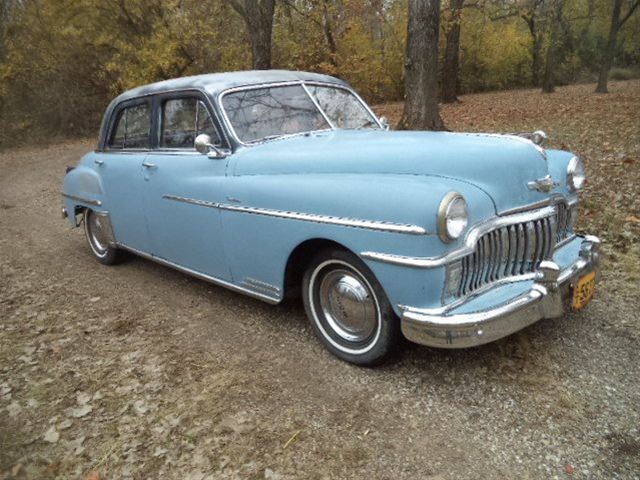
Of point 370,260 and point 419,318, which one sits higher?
point 370,260

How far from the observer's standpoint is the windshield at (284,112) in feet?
12.4

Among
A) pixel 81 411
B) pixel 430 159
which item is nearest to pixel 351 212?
pixel 430 159

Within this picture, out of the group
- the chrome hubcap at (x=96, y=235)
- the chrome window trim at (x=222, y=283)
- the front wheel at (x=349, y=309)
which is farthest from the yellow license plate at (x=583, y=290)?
the chrome hubcap at (x=96, y=235)

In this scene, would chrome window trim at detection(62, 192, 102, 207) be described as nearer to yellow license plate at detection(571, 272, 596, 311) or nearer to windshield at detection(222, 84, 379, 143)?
windshield at detection(222, 84, 379, 143)

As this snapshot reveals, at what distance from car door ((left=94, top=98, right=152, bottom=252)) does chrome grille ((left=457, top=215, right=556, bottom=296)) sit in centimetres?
296

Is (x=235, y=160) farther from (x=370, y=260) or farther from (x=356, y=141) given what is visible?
(x=370, y=260)

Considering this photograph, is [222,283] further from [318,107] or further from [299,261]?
[318,107]

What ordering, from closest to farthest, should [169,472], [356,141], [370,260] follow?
[169,472], [370,260], [356,141]

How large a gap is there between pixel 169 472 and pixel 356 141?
224cm

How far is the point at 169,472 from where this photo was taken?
7.92 ft

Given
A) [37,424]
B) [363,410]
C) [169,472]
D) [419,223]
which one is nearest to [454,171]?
[419,223]

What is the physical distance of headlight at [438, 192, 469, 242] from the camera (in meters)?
2.49

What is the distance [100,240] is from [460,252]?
4.24 meters

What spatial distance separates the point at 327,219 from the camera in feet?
9.60
